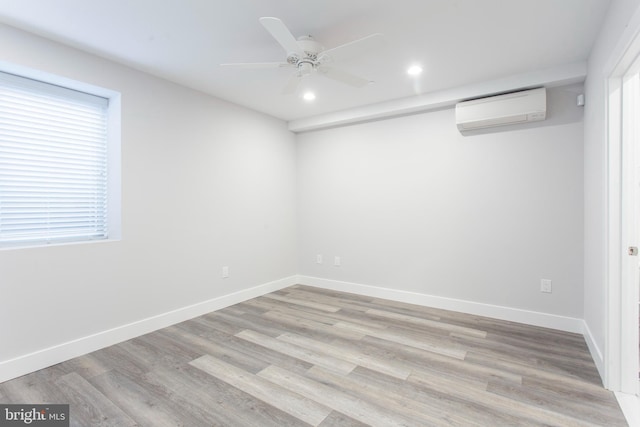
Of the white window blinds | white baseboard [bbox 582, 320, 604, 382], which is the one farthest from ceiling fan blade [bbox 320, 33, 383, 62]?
white baseboard [bbox 582, 320, 604, 382]

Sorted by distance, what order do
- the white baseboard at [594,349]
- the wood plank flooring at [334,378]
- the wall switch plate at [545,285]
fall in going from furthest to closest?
the wall switch plate at [545,285], the white baseboard at [594,349], the wood plank flooring at [334,378]

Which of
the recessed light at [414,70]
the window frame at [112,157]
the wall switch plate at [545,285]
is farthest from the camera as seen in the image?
the wall switch plate at [545,285]

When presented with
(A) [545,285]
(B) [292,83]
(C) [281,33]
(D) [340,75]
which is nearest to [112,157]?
(B) [292,83]

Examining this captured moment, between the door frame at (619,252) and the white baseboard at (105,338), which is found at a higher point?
the door frame at (619,252)

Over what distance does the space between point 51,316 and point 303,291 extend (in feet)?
9.04

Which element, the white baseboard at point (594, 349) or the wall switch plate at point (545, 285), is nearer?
the white baseboard at point (594, 349)

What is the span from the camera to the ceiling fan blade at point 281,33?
1.69m

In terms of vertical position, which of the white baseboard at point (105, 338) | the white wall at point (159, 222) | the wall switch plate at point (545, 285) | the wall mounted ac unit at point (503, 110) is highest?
the wall mounted ac unit at point (503, 110)

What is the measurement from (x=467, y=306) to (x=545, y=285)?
78 cm

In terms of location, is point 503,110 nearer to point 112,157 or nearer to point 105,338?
point 112,157

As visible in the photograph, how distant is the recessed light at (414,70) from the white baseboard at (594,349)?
2656 millimetres

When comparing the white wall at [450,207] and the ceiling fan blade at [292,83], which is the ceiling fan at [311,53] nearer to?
the ceiling fan blade at [292,83]

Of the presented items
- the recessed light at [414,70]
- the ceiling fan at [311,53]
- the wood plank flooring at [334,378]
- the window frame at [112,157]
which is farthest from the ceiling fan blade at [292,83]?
the wood plank flooring at [334,378]

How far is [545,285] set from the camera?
3.11 meters
